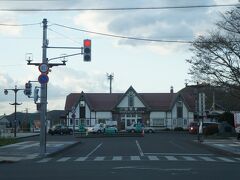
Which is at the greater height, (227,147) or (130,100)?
(130,100)

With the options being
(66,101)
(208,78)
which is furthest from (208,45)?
(66,101)

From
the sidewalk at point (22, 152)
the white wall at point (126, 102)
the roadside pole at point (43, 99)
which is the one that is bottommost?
the sidewalk at point (22, 152)

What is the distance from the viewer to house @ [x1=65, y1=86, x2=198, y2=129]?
331 ft

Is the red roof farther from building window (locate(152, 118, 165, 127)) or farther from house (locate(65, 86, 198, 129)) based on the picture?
building window (locate(152, 118, 165, 127))

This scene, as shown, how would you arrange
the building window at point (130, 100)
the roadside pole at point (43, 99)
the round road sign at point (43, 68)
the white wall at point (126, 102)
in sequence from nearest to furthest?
the round road sign at point (43, 68), the roadside pole at point (43, 99), the building window at point (130, 100), the white wall at point (126, 102)

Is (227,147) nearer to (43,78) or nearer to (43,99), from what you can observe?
(43,99)

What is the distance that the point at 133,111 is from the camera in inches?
3954

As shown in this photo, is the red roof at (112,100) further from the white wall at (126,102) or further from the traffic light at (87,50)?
the traffic light at (87,50)

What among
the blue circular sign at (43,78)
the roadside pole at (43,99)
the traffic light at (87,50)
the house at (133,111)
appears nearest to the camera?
the traffic light at (87,50)

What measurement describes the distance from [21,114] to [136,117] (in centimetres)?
6790

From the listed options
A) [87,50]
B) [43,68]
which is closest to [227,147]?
[87,50]

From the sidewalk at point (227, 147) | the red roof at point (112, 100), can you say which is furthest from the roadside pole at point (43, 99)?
the red roof at point (112, 100)

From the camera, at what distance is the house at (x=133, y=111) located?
10081cm

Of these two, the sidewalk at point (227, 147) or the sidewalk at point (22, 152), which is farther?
the sidewalk at point (227, 147)
